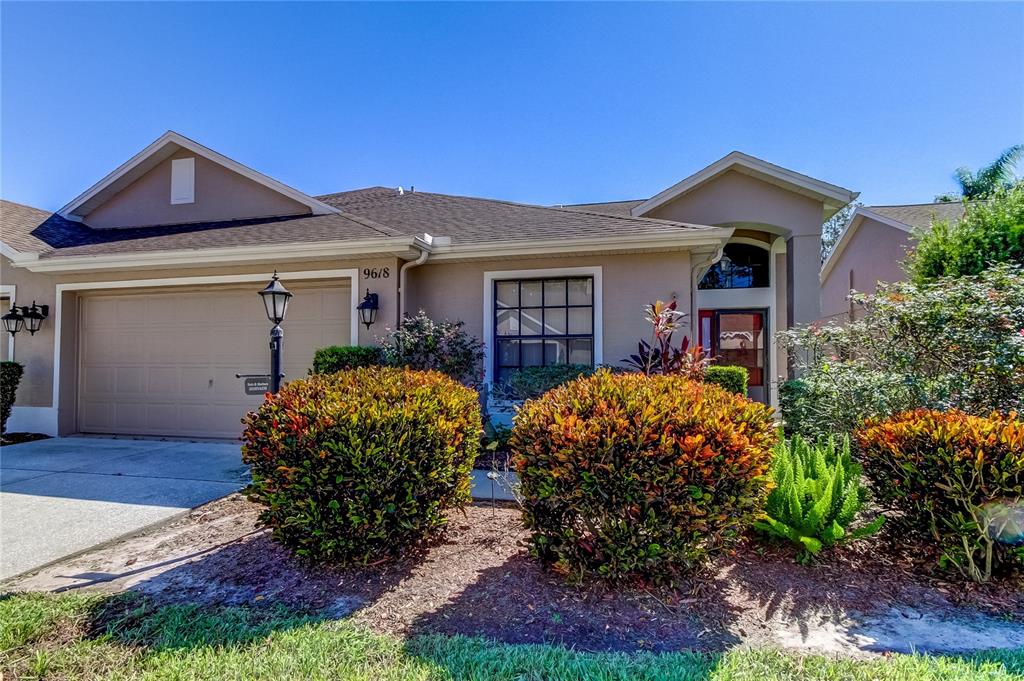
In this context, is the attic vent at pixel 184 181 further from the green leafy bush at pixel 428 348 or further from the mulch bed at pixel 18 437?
the green leafy bush at pixel 428 348

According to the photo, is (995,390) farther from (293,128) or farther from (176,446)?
(293,128)

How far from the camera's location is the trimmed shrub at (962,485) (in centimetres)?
291

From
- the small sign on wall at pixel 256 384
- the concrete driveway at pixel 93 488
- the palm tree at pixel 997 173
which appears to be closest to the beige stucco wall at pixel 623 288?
the small sign on wall at pixel 256 384

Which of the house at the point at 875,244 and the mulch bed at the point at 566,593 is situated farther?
the house at the point at 875,244

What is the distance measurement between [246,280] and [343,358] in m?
2.48

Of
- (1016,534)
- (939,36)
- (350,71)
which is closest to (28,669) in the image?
(1016,534)

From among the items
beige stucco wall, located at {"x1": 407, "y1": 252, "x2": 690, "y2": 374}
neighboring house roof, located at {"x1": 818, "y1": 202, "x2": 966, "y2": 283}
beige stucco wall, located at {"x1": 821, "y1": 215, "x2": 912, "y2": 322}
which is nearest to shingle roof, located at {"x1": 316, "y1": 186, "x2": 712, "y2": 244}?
beige stucco wall, located at {"x1": 407, "y1": 252, "x2": 690, "y2": 374}

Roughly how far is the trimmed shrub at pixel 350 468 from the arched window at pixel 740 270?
11.6 meters

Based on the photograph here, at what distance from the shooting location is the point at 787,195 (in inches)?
440

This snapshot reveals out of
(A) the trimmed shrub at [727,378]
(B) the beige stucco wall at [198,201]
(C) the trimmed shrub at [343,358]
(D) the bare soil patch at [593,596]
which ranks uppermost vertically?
(B) the beige stucco wall at [198,201]

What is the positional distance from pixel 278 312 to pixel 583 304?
169 inches

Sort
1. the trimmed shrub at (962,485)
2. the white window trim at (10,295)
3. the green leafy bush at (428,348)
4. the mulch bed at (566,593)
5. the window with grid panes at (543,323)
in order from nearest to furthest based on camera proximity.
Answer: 1. the mulch bed at (566,593)
2. the trimmed shrub at (962,485)
3. the green leafy bush at (428,348)
4. the window with grid panes at (543,323)
5. the white window trim at (10,295)

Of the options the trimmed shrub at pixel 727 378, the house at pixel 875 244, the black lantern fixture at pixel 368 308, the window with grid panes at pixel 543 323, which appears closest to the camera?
the black lantern fixture at pixel 368 308

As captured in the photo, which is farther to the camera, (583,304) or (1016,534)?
(583,304)
